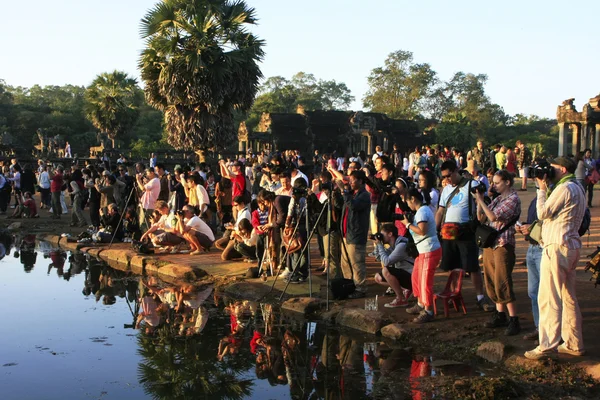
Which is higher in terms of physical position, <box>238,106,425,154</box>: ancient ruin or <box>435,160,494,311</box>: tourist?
<box>238,106,425,154</box>: ancient ruin

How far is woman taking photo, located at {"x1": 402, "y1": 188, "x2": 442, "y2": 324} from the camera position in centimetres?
770

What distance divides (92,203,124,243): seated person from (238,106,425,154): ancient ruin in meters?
32.8

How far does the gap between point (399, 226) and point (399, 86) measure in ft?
226

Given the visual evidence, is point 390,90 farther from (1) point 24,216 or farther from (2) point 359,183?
(2) point 359,183

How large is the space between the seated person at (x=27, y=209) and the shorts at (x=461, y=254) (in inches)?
637

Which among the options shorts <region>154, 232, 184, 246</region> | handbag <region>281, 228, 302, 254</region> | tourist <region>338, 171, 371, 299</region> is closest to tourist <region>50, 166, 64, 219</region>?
shorts <region>154, 232, 184, 246</region>

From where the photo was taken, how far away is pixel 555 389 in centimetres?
577

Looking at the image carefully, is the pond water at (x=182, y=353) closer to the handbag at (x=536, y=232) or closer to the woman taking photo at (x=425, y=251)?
the woman taking photo at (x=425, y=251)

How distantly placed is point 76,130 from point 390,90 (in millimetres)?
32362

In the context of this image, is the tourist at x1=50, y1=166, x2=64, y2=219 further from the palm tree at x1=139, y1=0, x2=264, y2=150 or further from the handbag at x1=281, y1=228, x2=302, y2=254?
the handbag at x1=281, y1=228, x2=302, y2=254

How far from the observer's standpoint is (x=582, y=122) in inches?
1314

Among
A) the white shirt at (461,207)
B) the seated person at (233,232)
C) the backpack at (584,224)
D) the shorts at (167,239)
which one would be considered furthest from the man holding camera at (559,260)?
the shorts at (167,239)

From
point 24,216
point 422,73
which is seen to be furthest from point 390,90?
point 24,216

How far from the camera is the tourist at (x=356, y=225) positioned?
9.30 metres
